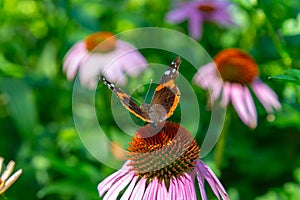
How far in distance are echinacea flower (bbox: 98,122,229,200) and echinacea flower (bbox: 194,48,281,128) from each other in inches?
27.1

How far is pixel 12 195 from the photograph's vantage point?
2031mm

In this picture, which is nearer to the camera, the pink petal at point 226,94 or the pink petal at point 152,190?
the pink petal at point 152,190

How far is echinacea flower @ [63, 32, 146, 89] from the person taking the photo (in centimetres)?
224

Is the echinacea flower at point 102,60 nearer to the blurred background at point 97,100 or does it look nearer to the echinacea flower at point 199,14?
the blurred background at point 97,100

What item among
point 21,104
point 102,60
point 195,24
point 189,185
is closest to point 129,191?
point 189,185

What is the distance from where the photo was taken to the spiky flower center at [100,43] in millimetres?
2355

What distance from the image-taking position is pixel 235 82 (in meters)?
2.17

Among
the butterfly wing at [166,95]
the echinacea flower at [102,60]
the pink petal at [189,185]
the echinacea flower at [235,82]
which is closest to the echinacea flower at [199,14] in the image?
the echinacea flower at [102,60]

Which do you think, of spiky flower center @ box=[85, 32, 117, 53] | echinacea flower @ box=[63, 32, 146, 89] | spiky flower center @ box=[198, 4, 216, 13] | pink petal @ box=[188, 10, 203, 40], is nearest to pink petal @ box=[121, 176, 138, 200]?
echinacea flower @ box=[63, 32, 146, 89]

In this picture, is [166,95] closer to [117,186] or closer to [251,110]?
[117,186]

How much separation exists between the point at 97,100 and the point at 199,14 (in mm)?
821

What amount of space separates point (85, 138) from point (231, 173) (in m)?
0.60

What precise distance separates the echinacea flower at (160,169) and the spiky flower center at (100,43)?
97cm

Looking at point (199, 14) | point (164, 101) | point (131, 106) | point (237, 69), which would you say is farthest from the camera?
point (199, 14)
